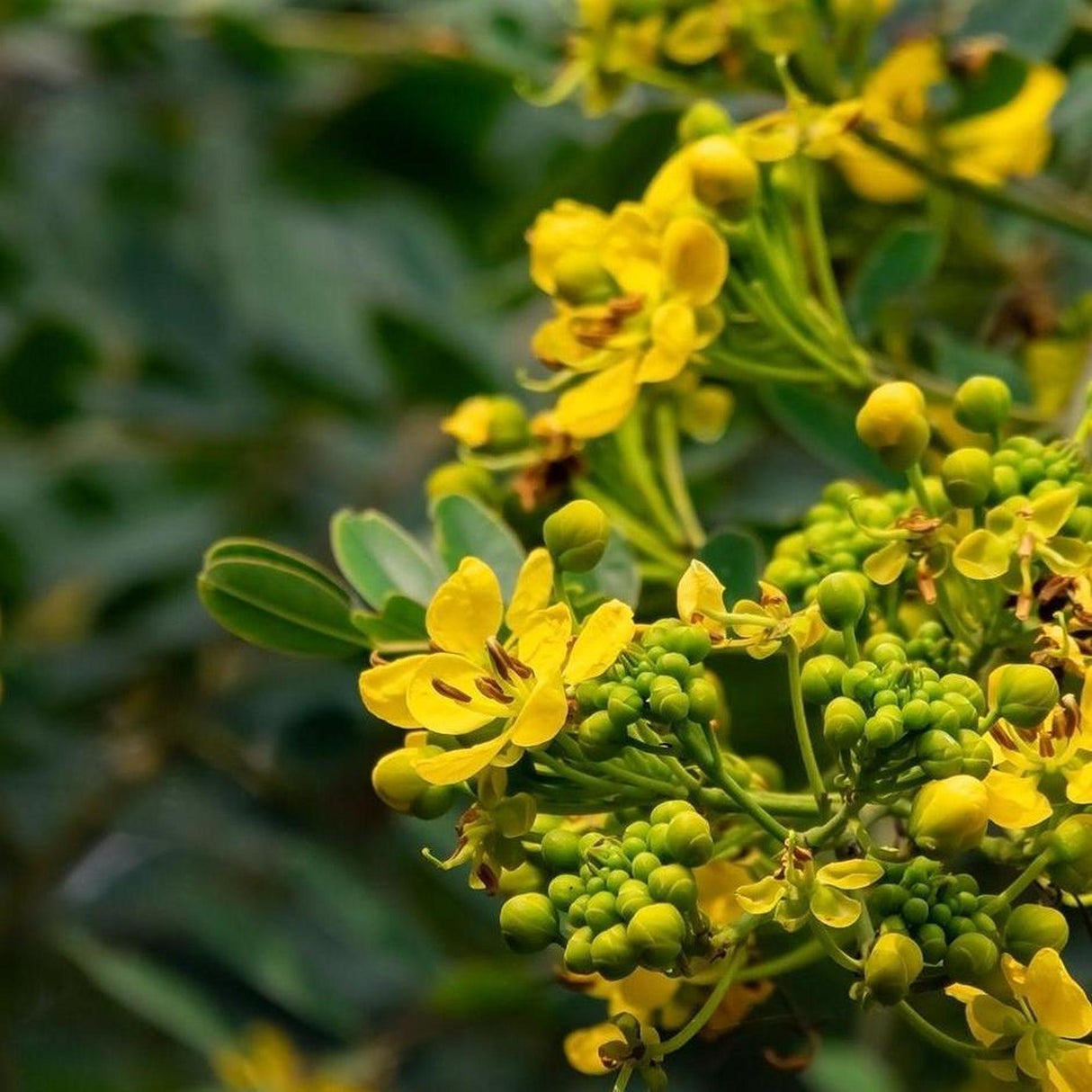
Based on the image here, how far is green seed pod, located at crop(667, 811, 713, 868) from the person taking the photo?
83 centimetres

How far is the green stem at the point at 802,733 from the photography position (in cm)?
84

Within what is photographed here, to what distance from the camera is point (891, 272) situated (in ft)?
4.48

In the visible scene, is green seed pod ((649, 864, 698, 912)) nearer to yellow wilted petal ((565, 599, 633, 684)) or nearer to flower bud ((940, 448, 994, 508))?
yellow wilted petal ((565, 599, 633, 684))

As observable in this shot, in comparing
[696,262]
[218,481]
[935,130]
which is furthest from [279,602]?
[218,481]

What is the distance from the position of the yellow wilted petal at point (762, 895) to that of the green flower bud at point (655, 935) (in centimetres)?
3

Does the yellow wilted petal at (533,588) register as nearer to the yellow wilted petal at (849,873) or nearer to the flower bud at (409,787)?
the flower bud at (409,787)

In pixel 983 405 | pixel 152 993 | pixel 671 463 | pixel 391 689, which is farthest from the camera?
pixel 152 993

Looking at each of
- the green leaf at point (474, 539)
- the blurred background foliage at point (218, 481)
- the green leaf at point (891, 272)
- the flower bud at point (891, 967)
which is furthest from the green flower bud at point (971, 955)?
the blurred background foliage at point (218, 481)

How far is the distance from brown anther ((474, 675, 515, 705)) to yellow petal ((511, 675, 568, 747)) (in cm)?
3

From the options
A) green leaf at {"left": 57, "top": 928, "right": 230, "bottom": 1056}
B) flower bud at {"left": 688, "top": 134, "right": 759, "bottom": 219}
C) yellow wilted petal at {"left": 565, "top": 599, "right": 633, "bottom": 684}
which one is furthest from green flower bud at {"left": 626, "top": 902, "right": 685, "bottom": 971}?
green leaf at {"left": 57, "top": 928, "right": 230, "bottom": 1056}

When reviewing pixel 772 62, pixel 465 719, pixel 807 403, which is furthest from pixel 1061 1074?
pixel 772 62

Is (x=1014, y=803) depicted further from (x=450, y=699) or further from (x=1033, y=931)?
(x=450, y=699)

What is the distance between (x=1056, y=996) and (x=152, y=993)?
4.67ft

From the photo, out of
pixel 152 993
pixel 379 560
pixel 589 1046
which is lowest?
pixel 152 993
